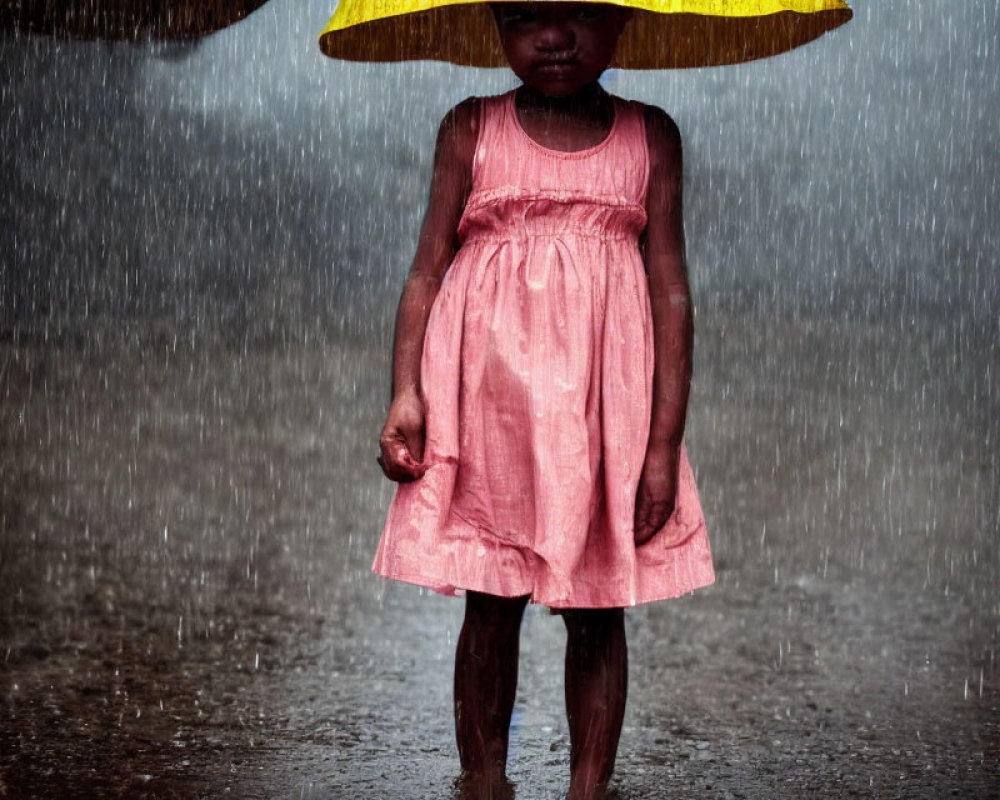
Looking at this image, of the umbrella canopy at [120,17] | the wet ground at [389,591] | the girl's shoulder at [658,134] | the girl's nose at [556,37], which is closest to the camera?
the girl's nose at [556,37]

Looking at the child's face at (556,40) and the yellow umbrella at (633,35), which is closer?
the child's face at (556,40)

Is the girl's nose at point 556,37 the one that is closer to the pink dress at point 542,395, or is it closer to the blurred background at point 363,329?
the pink dress at point 542,395

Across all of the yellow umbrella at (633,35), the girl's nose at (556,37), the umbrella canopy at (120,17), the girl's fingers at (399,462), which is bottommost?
the girl's fingers at (399,462)

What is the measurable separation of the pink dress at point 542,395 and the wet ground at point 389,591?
25.1 inches

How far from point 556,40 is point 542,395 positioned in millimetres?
505

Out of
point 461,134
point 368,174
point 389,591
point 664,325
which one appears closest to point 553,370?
point 664,325

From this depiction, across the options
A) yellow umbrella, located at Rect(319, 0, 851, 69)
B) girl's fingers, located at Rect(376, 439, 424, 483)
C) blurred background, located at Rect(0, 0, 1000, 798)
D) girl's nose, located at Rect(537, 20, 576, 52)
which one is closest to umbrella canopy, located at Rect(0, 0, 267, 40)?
blurred background, located at Rect(0, 0, 1000, 798)

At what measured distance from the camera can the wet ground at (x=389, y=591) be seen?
9.24 ft

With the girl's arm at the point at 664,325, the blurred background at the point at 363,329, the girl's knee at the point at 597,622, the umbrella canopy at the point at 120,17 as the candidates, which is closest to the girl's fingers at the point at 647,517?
the girl's arm at the point at 664,325

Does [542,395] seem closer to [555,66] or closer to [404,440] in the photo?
[404,440]

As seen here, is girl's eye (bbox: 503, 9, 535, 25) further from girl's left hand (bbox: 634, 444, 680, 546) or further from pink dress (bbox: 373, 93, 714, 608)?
girl's left hand (bbox: 634, 444, 680, 546)

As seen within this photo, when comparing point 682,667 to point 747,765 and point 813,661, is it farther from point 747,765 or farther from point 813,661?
point 747,765

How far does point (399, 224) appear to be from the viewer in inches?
271

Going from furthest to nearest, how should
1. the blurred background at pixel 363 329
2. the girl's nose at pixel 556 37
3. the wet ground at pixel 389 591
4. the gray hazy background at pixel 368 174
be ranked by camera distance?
the gray hazy background at pixel 368 174, the blurred background at pixel 363 329, the wet ground at pixel 389 591, the girl's nose at pixel 556 37
